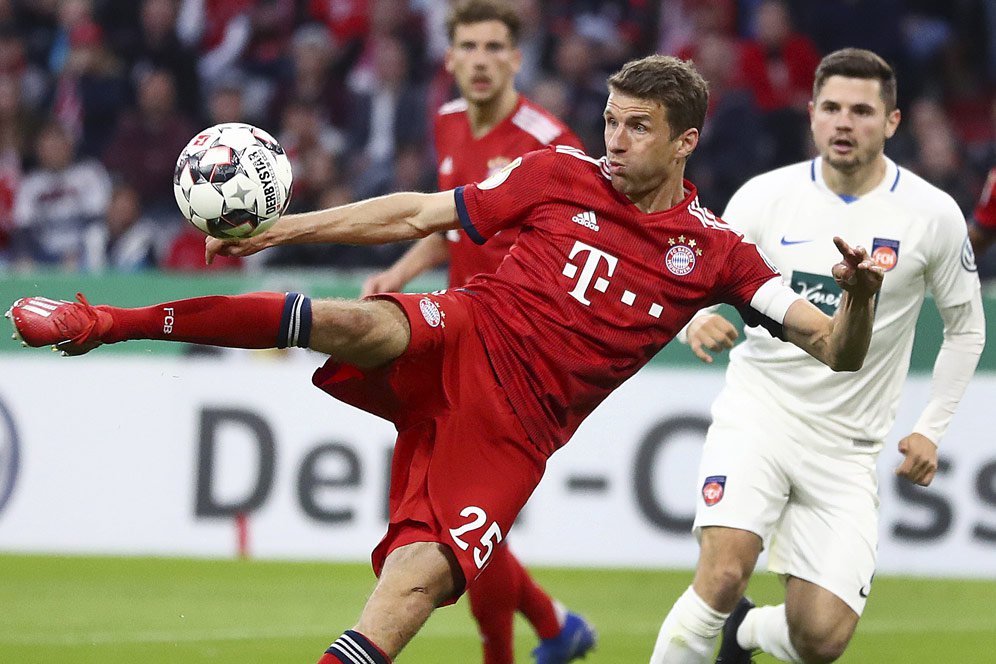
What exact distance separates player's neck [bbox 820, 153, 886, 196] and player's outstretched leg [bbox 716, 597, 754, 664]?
168 cm

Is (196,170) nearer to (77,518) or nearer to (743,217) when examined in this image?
(743,217)

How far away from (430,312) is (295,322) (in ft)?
1.70

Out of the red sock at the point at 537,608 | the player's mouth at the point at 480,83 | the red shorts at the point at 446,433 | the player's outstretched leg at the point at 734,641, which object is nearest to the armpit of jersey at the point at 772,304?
the red shorts at the point at 446,433

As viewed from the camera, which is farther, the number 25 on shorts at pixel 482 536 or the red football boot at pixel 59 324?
the number 25 on shorts at pixel 482 536

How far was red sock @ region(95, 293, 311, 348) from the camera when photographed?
439 cm

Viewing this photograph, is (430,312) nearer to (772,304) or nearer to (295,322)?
(295,322)

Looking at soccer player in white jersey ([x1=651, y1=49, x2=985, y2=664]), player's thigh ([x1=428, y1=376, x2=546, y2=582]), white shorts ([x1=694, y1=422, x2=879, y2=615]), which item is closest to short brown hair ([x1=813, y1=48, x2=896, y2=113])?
soccer player in white jersey ([x1=651, y1=49, x2=985, y2=664])

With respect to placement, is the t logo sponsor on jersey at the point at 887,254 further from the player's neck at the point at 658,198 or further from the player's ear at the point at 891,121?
the player's neck at the point at 658,198

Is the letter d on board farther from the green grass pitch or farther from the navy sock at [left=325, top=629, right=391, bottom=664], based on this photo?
the navy sock at [left=325, top=629, right=391, bottom=664]

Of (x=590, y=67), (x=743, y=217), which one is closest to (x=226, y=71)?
(x=590, y=67)

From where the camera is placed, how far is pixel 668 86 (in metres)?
4.96

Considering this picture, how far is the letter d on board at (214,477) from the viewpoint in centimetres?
849

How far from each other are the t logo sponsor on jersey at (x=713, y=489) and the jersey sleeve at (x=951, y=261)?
1169 millimetres

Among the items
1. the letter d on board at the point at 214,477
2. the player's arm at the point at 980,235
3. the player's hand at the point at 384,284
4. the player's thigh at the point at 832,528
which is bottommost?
the letter d on board at the point at 214,477
